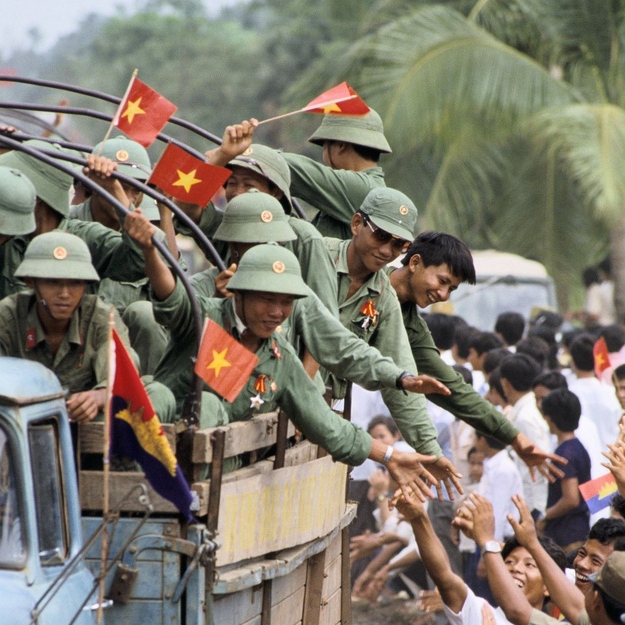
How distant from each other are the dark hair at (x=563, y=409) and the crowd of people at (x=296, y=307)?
13 millimetres

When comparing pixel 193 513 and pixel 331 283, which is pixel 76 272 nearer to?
pixel 193 513

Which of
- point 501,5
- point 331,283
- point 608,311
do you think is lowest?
point 608,311

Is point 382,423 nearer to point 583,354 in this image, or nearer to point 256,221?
point 583,354

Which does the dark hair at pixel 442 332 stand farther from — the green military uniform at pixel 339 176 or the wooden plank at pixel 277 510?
the wooden plank at pixel 277 510

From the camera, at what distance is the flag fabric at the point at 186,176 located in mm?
5371

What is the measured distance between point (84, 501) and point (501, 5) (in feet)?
54.8

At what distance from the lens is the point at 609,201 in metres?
16.3

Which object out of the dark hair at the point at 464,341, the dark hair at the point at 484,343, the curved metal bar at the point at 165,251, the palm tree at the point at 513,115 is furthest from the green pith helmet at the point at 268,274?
the palm tree at the point at 513,115

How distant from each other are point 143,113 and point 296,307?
1056 mm

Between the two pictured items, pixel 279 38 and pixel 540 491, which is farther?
pixel 279 38

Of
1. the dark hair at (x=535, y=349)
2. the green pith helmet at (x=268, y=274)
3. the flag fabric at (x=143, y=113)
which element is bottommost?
the dark hair at (x=535, y=349)

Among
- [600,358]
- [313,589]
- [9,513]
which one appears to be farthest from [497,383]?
[9,513]

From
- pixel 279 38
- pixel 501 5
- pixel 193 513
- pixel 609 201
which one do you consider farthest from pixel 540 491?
pixel 279 38

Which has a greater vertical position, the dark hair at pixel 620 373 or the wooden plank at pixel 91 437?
the wooden plank at pixel 91 437
